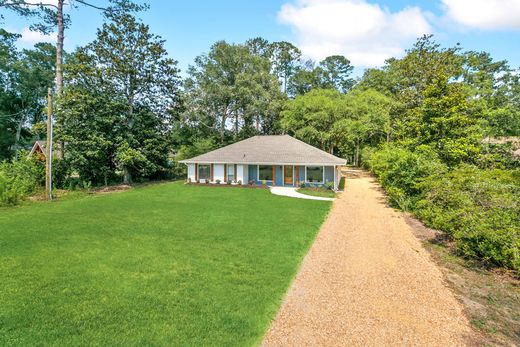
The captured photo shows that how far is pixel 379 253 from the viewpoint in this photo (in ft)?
28.5

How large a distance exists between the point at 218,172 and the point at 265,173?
163 inches

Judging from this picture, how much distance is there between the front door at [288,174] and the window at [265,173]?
3.69 feet

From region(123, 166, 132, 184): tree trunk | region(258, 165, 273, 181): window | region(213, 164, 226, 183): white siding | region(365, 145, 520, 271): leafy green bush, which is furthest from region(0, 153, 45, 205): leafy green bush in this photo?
region(365, 145, 520, 271): leafy green bush

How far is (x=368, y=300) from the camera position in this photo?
5.89 metres

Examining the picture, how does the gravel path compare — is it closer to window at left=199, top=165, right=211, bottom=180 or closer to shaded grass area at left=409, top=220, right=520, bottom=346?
shaded grass area at left=409, top=220, right=520, bottom=346

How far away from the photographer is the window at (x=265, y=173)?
2319cm

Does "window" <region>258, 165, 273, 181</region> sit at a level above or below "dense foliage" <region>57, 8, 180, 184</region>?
below

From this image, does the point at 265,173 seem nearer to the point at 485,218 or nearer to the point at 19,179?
the point at 19,179

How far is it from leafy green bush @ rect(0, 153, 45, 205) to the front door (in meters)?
16.9

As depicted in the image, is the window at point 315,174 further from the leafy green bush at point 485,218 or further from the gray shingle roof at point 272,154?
the leafy green bush at point 485,218

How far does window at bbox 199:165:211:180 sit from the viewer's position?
81.1 ft

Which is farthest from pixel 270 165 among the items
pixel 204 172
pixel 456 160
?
pixel 456 160

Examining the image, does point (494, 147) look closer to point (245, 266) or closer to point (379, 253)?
point (379, 253)

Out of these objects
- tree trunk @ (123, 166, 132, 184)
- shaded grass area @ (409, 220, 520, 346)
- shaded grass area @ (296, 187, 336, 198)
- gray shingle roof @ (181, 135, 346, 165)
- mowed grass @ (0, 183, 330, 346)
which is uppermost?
gray shingle roof @ (181, 135, 346, 165)
